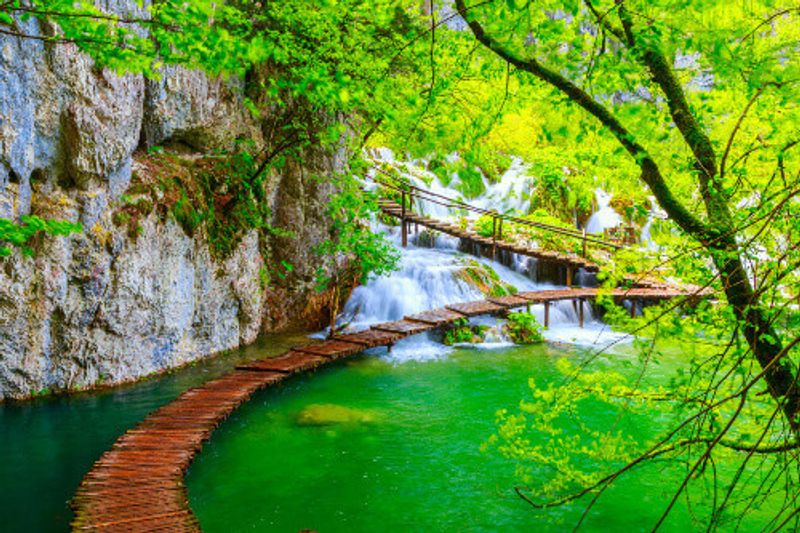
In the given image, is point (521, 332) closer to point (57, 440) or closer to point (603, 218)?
point (603, 218)

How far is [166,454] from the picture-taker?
5832mm

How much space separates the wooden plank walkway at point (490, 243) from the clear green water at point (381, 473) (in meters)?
→ 7.34

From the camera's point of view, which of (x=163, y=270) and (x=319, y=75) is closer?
(x=319, y=75)

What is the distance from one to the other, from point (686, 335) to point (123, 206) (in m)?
8.13

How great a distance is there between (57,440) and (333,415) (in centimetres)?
347

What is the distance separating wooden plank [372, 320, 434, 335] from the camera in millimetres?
11773

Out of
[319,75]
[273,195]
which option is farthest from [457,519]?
[273,195]

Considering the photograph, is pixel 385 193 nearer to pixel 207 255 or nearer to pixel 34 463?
pixel 207 255

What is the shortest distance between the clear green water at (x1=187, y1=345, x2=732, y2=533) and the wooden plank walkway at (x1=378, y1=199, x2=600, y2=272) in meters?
7.34

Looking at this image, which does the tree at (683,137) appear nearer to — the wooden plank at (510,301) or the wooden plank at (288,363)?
the wooden plank at (288,363)

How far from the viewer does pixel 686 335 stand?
325 centimetres

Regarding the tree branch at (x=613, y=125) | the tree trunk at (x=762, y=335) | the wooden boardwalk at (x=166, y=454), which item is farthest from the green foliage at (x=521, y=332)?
the tree trunk at (x=762, y=335)

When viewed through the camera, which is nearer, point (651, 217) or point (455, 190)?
point (651, 217)

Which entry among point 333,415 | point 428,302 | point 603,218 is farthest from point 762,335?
point 603,218
